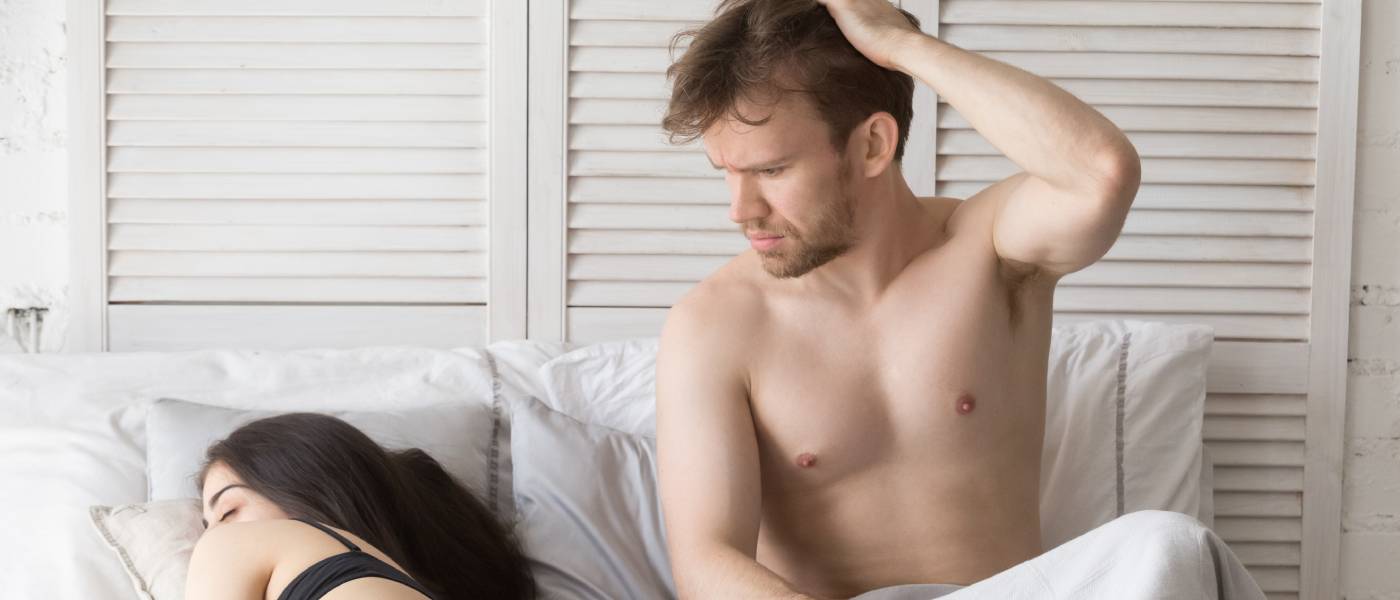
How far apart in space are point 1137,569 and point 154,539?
3.21ft

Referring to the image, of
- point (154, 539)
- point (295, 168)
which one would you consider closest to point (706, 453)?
point (154, 539)

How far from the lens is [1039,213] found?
127 centimetres

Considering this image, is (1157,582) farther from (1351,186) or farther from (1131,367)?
(1351,186)

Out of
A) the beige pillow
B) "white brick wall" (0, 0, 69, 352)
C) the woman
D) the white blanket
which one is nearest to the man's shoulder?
the woman

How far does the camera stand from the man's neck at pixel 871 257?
1.40 metres

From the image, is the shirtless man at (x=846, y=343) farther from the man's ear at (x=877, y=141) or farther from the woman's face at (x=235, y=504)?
the woman's face at (x=235, y=504)

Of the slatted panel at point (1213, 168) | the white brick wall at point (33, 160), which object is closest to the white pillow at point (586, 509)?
the slatted panel at point (1213, 168)

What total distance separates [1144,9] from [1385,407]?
0.75 metres

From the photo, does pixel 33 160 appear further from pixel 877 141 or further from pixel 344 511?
pixel 877 141

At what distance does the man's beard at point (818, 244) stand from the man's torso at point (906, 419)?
0.26ft

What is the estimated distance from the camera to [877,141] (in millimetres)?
1345

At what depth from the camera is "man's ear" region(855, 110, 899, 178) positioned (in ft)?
4.38

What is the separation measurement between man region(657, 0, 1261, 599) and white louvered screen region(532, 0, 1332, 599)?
46 centimetres

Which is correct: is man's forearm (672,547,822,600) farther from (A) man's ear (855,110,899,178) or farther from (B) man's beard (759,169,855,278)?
(A) man's ear (855,110,899,178)
